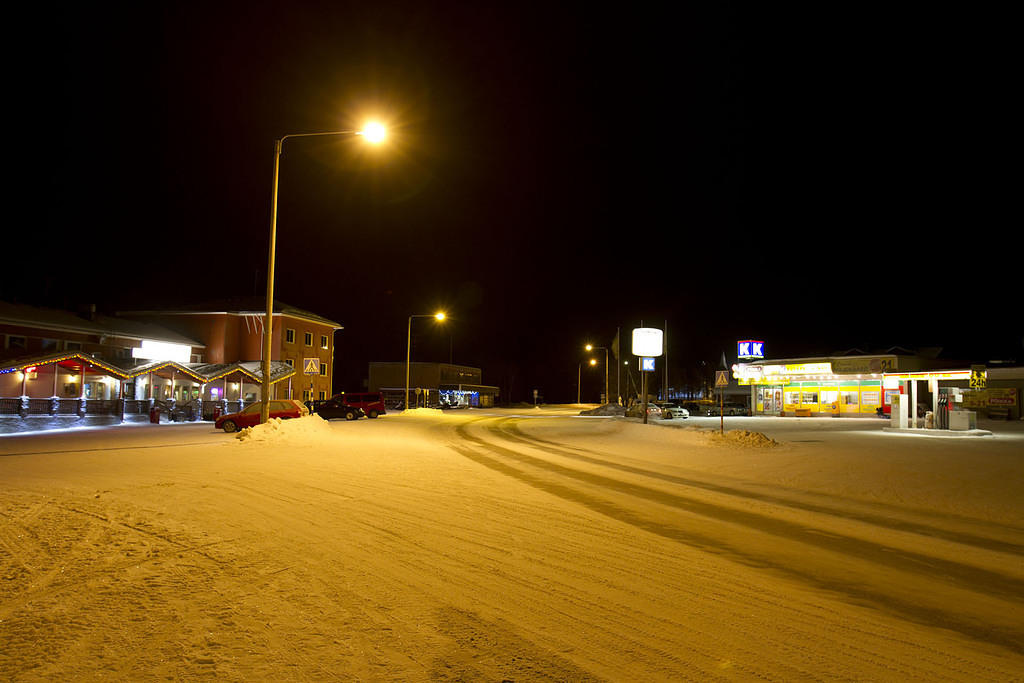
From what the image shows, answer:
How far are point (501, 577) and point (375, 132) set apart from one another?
14194mm

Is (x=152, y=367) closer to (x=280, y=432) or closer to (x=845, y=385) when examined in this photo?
(x=280, y=432)

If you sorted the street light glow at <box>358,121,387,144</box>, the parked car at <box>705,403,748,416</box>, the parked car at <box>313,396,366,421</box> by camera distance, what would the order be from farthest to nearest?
the parked car at <box>705,403,748,416</box>
the parked car at <box>313,396,366,421</box>
the street light glow at <box>358,121,387,144</box>

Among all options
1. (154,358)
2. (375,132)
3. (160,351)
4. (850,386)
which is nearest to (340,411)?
(154,358)

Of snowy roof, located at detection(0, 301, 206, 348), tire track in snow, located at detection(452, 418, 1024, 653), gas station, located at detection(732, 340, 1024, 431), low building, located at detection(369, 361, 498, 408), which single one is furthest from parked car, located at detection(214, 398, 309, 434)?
low building, located at detection(369, 361, 498, 408)

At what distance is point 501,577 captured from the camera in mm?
6184

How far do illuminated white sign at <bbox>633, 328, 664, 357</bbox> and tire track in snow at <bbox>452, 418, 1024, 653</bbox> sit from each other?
2520cm

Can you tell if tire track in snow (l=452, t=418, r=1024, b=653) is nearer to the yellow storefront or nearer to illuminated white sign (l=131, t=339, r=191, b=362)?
illuminated white sign (l=131, t=339, r=191, b=362)

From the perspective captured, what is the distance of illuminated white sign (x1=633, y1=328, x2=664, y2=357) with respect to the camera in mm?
37938

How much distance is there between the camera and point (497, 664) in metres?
4.21

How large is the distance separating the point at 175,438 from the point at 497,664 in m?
23.8

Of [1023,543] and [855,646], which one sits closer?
[855,646]

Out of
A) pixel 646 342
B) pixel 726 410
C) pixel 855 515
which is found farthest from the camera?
pixel 726 410

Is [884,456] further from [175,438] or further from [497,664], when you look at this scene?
[175,438]

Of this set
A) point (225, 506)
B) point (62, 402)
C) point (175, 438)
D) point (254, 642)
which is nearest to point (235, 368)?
point (62, 402)
